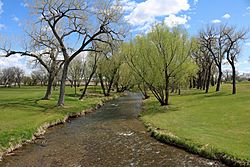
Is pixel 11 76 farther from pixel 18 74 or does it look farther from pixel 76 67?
pixel 76 67

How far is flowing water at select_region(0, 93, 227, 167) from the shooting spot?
14.1 m

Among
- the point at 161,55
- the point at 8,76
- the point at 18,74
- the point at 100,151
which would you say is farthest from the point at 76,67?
the point at 18,74

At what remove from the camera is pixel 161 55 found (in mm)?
35375

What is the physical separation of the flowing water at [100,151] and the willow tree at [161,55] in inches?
574

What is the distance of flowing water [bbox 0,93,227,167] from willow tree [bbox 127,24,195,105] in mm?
14576

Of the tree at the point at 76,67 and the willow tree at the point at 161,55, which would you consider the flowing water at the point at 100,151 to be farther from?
the tree at the point at 76,67

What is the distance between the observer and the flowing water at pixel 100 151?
1409cm

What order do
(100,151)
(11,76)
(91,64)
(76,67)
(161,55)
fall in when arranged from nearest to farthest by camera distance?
1. (100,151)
2. (161,55)
3. (91,64)
4. (76,67)
5. (11,76)

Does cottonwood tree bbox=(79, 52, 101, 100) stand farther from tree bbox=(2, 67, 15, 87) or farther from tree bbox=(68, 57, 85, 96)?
tree bbox=(2, 67, 15, 87)

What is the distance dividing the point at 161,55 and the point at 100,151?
21.4 meters

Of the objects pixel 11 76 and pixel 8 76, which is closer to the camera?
pixel 8 76

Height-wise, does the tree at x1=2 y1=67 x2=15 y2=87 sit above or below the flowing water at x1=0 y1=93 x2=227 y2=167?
above

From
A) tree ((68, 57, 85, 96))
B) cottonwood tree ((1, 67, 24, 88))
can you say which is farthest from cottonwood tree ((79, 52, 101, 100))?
cottonwood tree ((1, 67, 24, 88))

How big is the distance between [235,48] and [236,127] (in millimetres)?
33802
